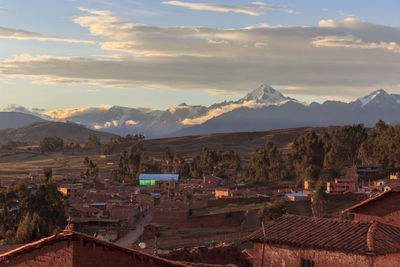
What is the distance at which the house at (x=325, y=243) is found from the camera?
2058cm

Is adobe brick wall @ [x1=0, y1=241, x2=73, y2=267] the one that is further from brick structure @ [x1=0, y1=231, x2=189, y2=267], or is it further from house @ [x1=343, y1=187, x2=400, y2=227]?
house @ [x1=343, y1=187, x2=400, y2=227]

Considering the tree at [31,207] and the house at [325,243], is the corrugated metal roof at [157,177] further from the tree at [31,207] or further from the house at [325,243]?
the house at [325,243]

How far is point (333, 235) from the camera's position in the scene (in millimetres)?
21750

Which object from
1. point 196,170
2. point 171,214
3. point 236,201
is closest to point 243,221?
point 171,214

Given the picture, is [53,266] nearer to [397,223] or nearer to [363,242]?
[363,242]

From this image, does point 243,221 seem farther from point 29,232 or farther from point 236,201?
point 29,232

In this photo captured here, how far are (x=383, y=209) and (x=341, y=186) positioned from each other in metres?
86.7

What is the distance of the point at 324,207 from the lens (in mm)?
81812

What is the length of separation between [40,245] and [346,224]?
37.9 feet

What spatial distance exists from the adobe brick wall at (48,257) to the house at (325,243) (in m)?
8.65

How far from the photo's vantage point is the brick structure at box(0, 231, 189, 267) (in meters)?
15.4

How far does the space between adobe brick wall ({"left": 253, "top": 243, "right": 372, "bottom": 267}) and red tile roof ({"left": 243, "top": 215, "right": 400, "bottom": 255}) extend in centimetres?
18

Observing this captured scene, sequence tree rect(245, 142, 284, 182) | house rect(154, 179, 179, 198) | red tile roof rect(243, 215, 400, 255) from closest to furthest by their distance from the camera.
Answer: red tile roof rect(243, 215, 400, 255) < house rect(154, 179, 179, 198) < tree rect(245, 142, 284, 182)

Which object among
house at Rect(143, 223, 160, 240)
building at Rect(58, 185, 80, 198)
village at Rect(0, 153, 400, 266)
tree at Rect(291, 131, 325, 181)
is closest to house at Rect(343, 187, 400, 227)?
village at Rect(0, 153, 400, 266)
